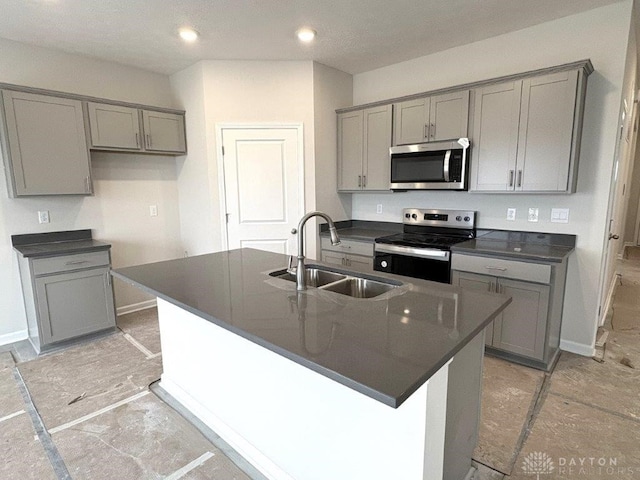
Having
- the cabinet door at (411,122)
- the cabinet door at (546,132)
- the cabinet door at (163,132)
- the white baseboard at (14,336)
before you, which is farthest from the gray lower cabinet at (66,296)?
the cabinet door at (546,132)

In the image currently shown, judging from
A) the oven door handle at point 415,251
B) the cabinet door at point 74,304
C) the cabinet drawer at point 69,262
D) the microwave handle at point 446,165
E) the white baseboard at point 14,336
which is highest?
the microwave handle at point 446,165

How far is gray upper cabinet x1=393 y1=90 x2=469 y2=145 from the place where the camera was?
3.03m

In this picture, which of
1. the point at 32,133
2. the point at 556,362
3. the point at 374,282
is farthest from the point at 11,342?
the point at 556,362

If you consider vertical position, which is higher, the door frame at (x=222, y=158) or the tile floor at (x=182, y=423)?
the door frame at (x=222, y=158)

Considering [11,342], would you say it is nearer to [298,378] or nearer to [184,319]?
[184,319]

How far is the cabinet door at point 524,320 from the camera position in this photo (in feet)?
8.38

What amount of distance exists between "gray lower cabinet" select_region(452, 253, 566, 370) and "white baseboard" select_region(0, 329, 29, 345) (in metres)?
3.96

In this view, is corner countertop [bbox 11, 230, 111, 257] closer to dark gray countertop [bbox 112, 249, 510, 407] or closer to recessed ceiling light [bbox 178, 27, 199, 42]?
dark gray countertop [bbox 112, 249, 510, 407]

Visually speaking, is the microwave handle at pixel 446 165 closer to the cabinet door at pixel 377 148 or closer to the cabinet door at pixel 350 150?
the cabinet door at pixel 377 148

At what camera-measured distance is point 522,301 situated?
2619 mm

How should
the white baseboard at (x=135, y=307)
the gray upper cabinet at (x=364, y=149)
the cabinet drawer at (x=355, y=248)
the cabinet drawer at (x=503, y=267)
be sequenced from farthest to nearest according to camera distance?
the white baseboard at (x=135, y=307) → the gray upper cabinet at (x=364, y=149) → the cabinet drawer at (x=355, y=248) → the cabinet drawer at (x=503, y=267)

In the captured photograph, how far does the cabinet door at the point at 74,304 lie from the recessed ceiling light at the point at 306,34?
2.74 meters

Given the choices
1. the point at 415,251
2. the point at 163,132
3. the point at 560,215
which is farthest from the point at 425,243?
the point at 163,132

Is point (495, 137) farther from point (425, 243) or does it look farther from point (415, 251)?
point (415, 251)
